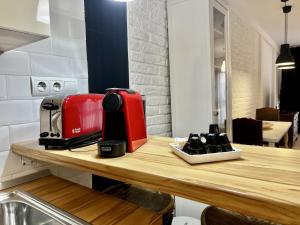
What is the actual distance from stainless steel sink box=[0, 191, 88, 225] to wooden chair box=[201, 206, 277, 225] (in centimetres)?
55

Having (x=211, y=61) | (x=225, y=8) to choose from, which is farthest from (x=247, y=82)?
(x=211, y=61)

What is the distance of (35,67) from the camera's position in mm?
1148

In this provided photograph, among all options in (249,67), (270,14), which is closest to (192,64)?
(249,67)

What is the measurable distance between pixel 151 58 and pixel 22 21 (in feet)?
4.15

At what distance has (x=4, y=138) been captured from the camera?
1046 millimetres

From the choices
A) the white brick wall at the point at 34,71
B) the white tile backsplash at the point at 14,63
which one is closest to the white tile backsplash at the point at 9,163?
the white brick wall at the point at 34,71

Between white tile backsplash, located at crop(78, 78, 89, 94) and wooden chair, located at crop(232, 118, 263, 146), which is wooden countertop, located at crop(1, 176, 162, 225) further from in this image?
wooden chair, located at crop(232, 118, 263, 146)

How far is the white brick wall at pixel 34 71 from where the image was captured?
1051mm

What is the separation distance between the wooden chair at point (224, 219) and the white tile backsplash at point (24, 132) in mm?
866

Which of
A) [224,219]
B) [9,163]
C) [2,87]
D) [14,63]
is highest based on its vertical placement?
[14,63]

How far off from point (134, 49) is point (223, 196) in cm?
150

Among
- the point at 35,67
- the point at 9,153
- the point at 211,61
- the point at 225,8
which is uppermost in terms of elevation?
the point at 225,8

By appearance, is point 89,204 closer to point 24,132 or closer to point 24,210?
point 24,210

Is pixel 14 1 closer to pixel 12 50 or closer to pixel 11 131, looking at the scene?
pixel 12 50
